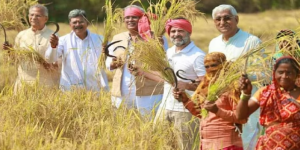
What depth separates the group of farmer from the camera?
17.9 feet

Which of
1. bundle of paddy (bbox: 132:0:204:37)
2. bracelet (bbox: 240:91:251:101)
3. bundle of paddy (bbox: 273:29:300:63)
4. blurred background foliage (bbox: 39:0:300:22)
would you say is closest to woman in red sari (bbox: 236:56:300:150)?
bracelet (bbox: 240:91:251:101)

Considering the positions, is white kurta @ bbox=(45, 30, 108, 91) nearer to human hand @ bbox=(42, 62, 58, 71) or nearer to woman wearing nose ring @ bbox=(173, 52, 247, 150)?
human hand @ bbox=(42, 62, 58, 71)

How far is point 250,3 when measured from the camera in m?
17.2

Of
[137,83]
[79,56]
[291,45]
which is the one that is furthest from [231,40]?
[79,56]

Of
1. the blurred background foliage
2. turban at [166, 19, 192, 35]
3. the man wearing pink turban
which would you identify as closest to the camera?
turban at [166, 19, 192, 35]

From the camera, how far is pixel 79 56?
7902 mm

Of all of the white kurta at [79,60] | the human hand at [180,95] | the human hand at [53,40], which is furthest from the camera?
the white kurta at [79,60]

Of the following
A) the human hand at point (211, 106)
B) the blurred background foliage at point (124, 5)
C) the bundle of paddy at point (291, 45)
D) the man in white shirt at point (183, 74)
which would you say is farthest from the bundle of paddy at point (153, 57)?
the blurred background foliage at point (124, 5)

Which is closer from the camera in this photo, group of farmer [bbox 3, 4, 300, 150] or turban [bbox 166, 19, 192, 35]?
group of farmer [bbox 3, 4, 300, 150]

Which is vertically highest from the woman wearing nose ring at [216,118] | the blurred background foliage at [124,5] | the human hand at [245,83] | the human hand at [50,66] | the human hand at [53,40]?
the blurred background foliage at [124,5]

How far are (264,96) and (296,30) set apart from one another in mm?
631

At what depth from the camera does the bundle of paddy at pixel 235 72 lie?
5.80m

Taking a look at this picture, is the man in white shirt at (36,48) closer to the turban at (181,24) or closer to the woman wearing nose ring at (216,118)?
the turban at (181,24)

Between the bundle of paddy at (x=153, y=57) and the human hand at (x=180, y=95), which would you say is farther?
the bundle of paddy at (x=153, y=57)
